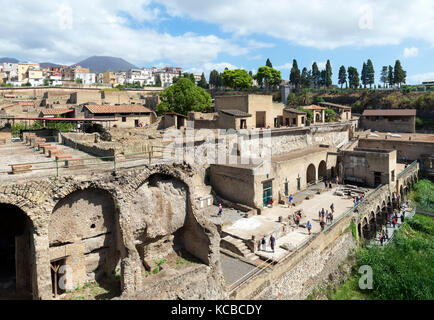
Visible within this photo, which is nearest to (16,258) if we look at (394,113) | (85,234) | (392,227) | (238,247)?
(85,234)

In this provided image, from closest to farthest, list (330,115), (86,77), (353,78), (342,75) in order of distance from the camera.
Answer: (330,115) < (353,78) < (342,75) < (86,77)

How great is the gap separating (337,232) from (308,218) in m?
2.12

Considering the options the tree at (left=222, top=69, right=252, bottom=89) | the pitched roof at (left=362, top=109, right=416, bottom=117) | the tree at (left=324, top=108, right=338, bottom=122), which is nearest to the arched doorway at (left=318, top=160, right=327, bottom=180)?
the tree at (left=324, top=108, right=338, bottom=122)

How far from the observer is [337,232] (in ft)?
66.3

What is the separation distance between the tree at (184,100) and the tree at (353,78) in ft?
146

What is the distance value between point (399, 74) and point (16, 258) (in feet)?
252

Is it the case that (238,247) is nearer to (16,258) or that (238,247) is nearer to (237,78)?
(16,258)

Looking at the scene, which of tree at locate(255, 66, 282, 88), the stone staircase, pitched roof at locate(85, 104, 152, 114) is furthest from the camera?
tree at locate(255, 66, 282, 88)

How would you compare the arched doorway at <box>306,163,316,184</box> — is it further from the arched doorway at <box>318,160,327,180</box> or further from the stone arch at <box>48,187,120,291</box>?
the stone arch at <box>48,187,120,291</box>

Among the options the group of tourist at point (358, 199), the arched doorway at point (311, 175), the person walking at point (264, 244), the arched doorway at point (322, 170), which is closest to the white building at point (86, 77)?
the arched doorway at point (322, 170)

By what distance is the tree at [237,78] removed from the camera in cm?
7000

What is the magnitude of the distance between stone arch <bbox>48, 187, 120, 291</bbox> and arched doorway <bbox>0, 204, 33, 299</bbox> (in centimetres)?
92

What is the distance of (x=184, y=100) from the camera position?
43281mm

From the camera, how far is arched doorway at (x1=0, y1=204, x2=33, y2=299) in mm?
10305
